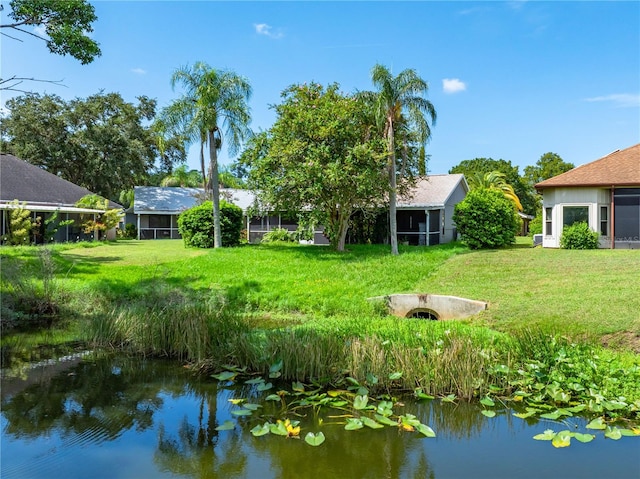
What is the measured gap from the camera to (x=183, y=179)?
4150 centimetres

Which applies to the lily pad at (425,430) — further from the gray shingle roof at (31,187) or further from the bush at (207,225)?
the gray shingle roof at (31,187)

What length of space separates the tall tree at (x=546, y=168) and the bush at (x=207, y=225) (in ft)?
132

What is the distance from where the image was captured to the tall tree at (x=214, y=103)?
20828mm

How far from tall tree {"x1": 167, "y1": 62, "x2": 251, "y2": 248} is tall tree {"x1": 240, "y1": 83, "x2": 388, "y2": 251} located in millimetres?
1343

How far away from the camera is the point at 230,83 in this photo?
21125 mm

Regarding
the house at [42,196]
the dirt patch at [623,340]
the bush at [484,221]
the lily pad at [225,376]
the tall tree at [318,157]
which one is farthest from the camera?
the house at [42,196]

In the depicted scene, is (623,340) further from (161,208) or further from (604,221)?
(161,208)

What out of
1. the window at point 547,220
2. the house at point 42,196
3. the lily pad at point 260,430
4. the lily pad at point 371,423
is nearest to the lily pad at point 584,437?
the lily pad at point 371,423

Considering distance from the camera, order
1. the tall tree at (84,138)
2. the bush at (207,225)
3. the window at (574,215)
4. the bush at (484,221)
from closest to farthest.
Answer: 1. the window at (574,215)
2. the bush at (484,221)
3. the bush at (207,225)
4. the tall tree at (84,138)

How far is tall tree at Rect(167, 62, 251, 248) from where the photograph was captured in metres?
20.8

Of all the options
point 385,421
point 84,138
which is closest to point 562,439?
point 385,421

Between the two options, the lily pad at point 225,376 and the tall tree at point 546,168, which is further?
the tall tree at point 546,168

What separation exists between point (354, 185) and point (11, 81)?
464 inches

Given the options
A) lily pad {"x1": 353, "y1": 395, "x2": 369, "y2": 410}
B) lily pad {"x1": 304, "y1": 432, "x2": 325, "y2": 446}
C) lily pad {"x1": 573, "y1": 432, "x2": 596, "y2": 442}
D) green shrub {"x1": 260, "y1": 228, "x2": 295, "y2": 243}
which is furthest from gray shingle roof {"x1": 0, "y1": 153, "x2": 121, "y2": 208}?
lily pad {"x1": 573, "y1": 432, "x2": 596, "y2": 442}
